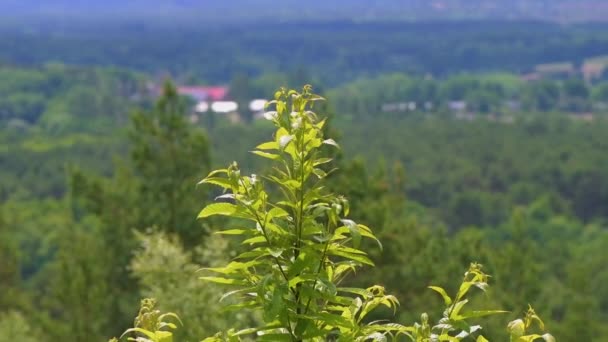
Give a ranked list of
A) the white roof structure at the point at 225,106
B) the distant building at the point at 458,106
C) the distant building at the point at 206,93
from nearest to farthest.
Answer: the white roof structure at the point at 225,106, the distant building at the point at 206,93, the distant building at the point at 458,106

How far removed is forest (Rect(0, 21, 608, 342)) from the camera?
16.0 m

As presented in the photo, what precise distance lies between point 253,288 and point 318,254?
216 mm

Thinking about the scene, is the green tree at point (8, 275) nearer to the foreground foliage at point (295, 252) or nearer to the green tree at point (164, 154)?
the green tree at point (164, 154)

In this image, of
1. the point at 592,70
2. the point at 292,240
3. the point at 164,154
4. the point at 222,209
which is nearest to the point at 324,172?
the point at 292,240

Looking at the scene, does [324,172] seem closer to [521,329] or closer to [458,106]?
[521,329]

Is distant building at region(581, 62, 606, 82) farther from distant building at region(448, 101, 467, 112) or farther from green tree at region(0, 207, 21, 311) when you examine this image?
green tree at region(0, 207, 21, 311)

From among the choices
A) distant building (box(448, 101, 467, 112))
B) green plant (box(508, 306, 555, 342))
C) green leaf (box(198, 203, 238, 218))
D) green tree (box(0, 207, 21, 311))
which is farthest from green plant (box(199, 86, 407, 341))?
distant building (box(448, 101, 467, 112))

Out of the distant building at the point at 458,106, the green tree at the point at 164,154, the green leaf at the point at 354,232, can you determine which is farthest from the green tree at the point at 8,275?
the distant building at the point at 458,106

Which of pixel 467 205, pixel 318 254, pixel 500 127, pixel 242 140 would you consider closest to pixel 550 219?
pixel 467 205

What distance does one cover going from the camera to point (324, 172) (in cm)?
345

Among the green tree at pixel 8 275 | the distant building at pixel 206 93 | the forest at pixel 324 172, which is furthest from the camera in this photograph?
the distant building at pixel 206 93

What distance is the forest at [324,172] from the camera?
16.0 m

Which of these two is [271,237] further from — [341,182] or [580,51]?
[580,51]

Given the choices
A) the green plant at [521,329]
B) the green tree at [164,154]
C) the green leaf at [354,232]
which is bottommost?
the green tree at [164,154]
